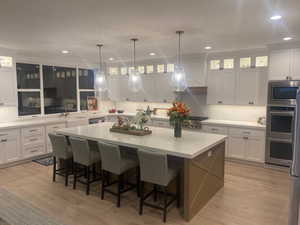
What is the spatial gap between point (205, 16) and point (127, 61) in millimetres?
4439

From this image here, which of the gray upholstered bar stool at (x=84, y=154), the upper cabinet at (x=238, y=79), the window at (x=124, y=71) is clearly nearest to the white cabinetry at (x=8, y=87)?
the gray upholstered bar stool at (x=84, y=154)

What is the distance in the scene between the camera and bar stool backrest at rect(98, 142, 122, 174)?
3027 mm

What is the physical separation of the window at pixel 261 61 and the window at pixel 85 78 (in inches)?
200

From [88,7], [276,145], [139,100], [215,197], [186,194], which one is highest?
[88,7]

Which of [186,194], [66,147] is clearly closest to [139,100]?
[66,147]

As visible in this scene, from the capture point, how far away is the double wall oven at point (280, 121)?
423cm

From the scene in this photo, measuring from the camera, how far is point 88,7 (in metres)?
2.49

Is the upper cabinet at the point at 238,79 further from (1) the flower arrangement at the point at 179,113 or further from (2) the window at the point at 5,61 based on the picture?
(2) the window at the point at 5,61

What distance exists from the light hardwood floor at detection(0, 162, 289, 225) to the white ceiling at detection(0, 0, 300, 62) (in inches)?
103

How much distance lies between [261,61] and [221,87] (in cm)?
103

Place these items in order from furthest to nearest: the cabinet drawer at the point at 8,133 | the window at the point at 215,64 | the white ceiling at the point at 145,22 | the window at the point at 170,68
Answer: the window at the point at 170,68 < the window at the point at 215,64 < the cabinet drawer at the point at 8,133 < the white ceiling at the point at 145,22

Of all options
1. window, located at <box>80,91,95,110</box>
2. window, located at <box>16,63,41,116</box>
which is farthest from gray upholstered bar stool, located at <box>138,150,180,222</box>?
window, located at <box>80,91,95,110</box>

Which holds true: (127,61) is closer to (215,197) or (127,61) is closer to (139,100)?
(139,100)

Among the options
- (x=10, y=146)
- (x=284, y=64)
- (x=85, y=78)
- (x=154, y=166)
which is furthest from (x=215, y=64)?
(x=10, y=146)
